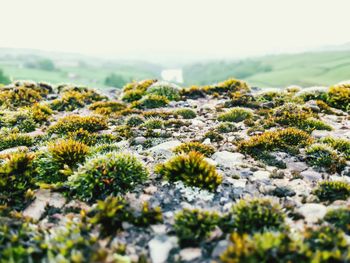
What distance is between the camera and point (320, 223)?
20.2 feet

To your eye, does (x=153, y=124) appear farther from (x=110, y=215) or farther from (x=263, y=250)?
(x=263, y=250)

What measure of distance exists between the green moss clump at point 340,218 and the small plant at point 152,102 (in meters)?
11.4

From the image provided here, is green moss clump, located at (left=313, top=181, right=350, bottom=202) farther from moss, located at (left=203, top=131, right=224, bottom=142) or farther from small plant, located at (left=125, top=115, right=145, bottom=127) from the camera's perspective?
small plant, located at (left=125, top=115, right=145, bottom=127)

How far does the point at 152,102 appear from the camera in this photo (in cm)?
1711

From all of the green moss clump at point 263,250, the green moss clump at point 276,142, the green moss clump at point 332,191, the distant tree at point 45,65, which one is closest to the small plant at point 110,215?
the green moss clump at point 263,250

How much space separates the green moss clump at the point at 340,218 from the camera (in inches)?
236

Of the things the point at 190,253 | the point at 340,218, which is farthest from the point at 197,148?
the point at 190,253

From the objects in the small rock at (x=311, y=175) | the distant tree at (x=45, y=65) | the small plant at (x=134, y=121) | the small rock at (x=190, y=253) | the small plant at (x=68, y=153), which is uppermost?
the small plant at (x=68, y=153)

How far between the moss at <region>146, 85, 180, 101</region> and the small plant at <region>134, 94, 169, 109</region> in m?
1.25

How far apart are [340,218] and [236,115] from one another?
797 cm

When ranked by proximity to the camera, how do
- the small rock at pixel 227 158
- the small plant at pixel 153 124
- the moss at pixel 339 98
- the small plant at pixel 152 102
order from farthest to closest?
the small plant at pixel 152 102 < the moss at pixel 339 98 < the small plant at pixel 153 124 < the small rock at pixel 227 158

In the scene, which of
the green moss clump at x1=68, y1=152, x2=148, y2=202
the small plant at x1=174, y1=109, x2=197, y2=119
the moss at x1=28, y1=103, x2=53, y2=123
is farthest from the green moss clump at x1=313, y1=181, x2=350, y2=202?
the moss at x1=28, y1=103, x2=53, y2=123

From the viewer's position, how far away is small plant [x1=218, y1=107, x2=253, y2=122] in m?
13.7

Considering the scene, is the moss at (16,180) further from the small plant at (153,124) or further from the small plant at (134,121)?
the small plant at (134,121)
